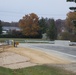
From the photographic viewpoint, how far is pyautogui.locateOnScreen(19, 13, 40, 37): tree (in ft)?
373

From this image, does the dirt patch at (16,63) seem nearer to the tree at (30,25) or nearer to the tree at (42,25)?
the tree at (30,25)

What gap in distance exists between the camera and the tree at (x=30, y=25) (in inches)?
4478

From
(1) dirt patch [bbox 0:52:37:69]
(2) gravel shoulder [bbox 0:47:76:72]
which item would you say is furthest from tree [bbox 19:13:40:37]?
(1) dirt patch [bbox 0:52:37:69]

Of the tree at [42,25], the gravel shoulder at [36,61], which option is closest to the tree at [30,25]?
the tree at [42,25]

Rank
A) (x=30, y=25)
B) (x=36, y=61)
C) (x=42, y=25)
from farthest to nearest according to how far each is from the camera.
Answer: (x=42, y=25) → (x=30, y=25) → (x=36, y=61)

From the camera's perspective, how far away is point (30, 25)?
383 feet

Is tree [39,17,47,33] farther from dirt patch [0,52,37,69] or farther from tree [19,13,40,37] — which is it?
dirt patch [0,52,37,69]

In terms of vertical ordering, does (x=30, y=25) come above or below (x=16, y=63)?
above

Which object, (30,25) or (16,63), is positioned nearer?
(16,63)

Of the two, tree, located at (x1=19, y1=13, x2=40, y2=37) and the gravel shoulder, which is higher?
tree, located at (x1=19, y1=13, x2=40, y2=37)

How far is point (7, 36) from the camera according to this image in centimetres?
11550

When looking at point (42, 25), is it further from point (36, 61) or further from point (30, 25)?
point (36, 61)

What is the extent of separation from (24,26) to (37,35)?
574cm

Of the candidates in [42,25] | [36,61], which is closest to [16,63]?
[36,61]
